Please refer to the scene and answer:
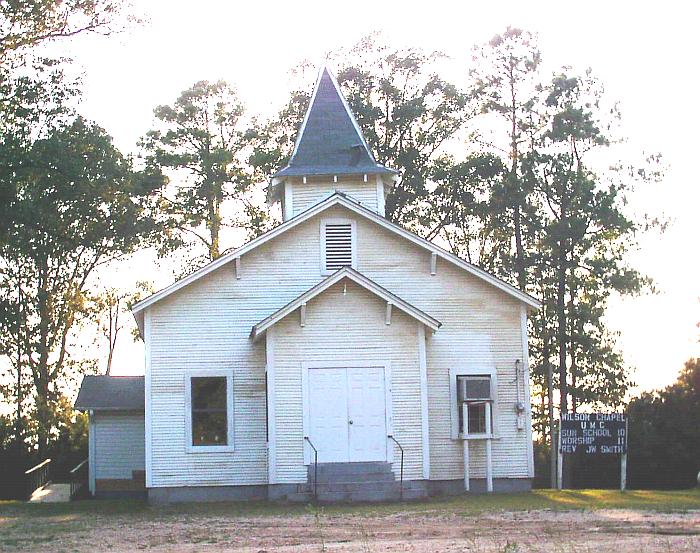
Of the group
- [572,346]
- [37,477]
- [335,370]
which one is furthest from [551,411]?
[37,477]

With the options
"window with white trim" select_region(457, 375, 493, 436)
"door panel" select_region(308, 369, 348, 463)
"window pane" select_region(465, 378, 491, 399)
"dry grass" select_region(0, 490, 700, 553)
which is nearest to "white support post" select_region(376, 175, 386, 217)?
"window with white trim" select_region(457, 375, 493, 436)

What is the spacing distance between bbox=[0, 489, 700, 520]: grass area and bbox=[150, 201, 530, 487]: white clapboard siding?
1361mm

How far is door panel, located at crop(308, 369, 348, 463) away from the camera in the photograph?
24.9 metres

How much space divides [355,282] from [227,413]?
4279 millimetres

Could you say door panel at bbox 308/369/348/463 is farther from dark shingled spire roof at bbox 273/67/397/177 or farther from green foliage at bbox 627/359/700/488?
green foliage at bbox 627/359/700/488

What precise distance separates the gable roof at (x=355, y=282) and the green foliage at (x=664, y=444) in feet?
46.5

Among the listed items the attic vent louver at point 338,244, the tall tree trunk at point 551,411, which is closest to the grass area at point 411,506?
the attic vent louver at point 338,244

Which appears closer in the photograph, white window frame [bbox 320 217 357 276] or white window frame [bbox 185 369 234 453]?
white window frame [bbox 185 369 234 453]

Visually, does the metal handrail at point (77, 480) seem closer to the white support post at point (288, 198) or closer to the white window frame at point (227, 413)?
the white window frame at point (227, 413)

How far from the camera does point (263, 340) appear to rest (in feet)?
86.6

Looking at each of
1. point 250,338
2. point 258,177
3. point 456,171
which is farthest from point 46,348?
point 250,338

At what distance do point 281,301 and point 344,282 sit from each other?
7.94ft

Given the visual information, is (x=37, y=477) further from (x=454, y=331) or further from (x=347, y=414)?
(x=454, y=331)

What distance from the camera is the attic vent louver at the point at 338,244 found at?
27203 millimetres
